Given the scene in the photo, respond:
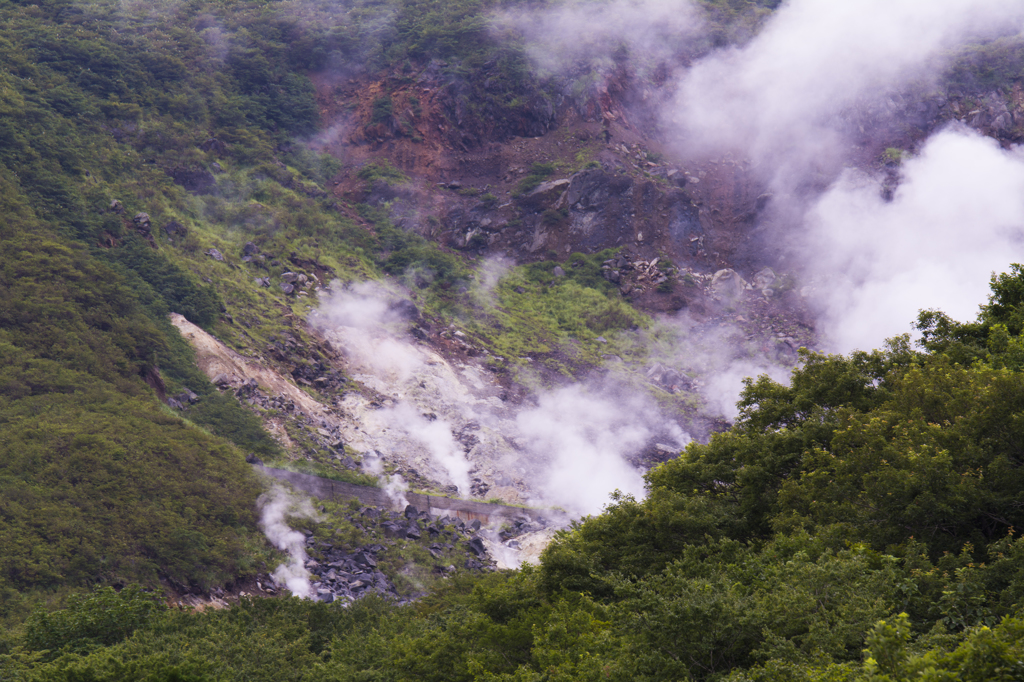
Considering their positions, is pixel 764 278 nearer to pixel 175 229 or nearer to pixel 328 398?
pixel 328 398

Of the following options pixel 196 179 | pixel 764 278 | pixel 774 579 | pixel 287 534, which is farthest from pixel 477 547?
pixel 764 278

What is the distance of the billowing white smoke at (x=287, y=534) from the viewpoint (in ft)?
124

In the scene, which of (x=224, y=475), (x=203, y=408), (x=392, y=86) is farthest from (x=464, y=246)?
(x=224, y=475)

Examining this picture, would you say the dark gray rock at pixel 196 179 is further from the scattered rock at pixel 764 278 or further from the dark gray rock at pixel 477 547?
the scattered rock at pixel 764 278

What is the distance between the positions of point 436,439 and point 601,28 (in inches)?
2152

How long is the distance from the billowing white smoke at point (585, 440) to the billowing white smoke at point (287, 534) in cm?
1581

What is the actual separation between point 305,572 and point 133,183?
35386mm

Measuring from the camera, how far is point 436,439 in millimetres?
54562

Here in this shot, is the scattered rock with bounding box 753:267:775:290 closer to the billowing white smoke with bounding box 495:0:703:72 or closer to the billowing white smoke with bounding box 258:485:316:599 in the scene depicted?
the billowing white smoke with bounding box 495:0:703:72

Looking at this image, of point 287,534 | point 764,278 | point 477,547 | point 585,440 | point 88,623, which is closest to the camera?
point 88,623

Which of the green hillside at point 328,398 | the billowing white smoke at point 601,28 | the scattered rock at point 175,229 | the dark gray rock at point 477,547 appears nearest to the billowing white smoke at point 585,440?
the green hillside at point 328,398

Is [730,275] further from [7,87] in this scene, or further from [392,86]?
[7,87]

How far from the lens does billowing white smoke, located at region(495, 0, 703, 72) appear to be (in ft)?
291

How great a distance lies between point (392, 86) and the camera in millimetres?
85562
